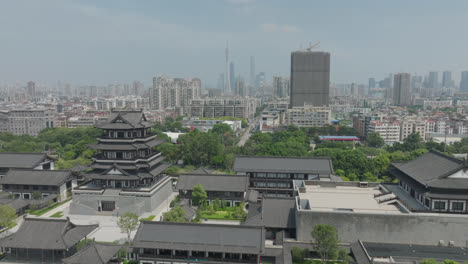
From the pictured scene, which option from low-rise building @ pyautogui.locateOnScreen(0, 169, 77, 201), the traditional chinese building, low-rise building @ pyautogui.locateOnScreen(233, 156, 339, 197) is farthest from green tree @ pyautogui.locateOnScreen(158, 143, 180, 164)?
the traditional chinese building

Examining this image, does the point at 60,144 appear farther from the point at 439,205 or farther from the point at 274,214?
the point at 439,205

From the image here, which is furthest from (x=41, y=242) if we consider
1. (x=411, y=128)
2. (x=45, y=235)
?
(x=411, y=128)

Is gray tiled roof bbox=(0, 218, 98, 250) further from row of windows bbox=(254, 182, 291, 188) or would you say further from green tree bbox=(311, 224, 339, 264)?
row of windows bbox=(254, 182, 291, 188)

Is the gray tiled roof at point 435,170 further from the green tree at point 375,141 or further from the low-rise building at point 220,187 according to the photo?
the green tree at point 375,141

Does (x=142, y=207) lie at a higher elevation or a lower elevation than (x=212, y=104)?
lower

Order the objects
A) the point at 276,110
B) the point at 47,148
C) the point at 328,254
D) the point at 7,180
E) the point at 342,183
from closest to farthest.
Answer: the point at 328,254
the point at 342,183
the point at 7,180
the point at 47,148
the point at 276,110

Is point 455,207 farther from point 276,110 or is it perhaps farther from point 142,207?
point 276,110

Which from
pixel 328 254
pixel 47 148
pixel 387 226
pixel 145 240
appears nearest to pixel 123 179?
pixel 145 240

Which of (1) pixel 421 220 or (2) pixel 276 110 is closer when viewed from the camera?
(1) pixel 421 220

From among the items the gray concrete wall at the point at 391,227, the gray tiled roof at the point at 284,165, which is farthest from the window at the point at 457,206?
the gray tiled roof at the point at 284,165
